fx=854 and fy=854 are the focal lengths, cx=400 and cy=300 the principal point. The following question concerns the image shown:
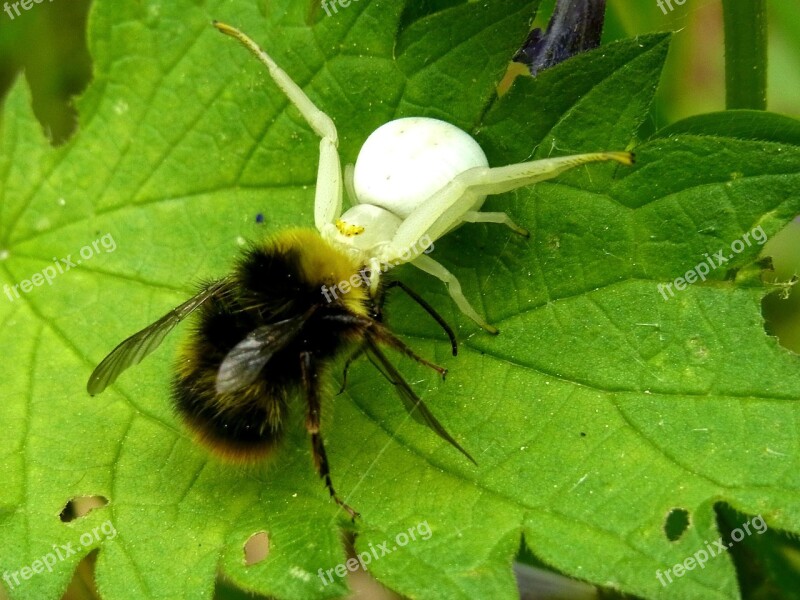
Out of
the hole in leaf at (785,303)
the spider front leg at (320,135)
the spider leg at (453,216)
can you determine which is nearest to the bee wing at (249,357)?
the spider leg at (453,216)

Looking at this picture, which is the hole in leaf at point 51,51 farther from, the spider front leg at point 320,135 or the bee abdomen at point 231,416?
the bee abdomen at point 231,416

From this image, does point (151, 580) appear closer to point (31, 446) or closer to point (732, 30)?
point (31, 446)

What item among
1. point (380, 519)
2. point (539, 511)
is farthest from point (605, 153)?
point (380, 519)

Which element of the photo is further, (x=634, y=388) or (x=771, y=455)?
(x=634, y=388)

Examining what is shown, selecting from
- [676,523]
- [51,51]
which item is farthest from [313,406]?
[51,51]

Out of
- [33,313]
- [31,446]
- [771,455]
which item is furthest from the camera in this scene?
[33,313]

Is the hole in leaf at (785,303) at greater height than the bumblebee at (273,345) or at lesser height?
lesser
